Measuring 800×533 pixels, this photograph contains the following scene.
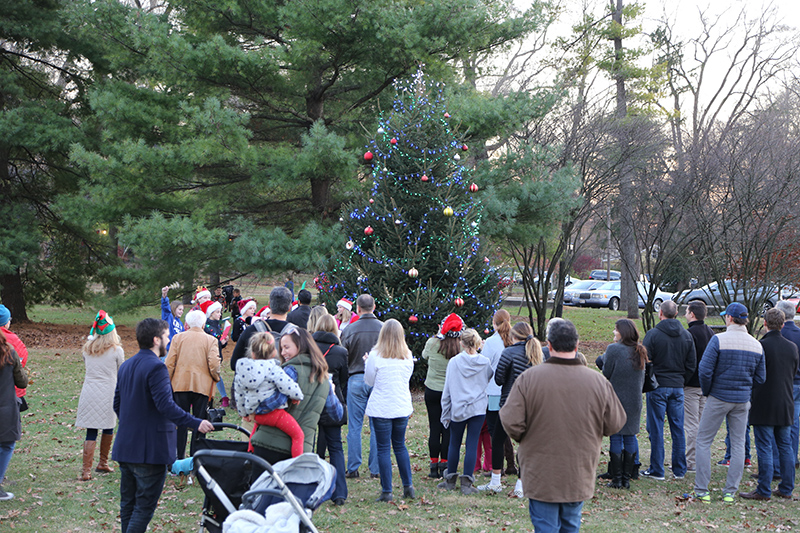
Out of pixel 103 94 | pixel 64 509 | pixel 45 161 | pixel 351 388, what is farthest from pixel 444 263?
pixel 45 161

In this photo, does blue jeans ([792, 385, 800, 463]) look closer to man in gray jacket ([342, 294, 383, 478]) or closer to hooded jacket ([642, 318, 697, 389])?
hooded jacket ([642, 318, 697, 389])

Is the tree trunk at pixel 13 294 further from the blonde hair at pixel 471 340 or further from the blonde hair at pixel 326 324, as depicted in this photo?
the blonde hair at pixel 471 340

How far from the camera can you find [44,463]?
7223mm

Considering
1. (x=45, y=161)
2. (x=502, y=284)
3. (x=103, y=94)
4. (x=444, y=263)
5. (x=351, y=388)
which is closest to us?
(x=351, y=388)

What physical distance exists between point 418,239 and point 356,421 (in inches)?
180

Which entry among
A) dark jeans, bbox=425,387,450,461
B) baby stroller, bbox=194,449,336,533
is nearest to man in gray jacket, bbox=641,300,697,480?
dark jeans, bbox=425,387,450,461

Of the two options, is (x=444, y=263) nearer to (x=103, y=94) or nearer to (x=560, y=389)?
(x=560, y=389)

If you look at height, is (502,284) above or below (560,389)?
above

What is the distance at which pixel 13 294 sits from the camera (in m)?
19.8

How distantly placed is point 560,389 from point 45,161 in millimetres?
19967

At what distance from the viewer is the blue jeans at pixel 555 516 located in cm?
393

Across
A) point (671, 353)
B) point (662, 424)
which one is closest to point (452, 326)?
point (671, 353)

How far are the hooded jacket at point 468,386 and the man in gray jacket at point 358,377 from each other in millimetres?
1047

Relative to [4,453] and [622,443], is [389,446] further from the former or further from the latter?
[4,453]
